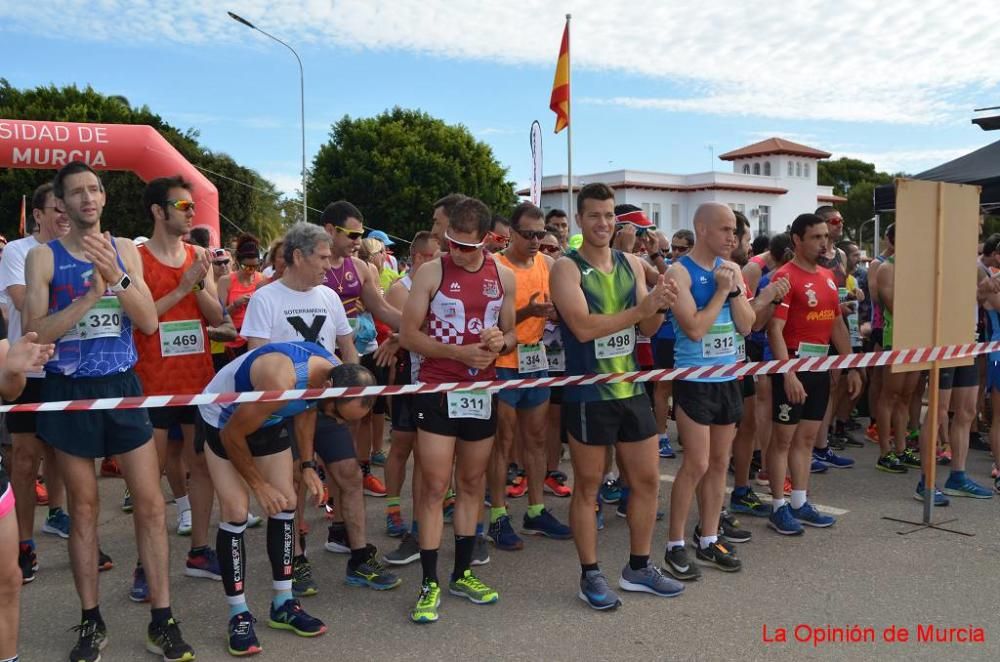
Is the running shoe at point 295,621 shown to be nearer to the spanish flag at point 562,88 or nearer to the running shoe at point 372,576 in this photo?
the running shoe at point 372,576

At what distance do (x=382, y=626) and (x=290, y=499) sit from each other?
0.81m

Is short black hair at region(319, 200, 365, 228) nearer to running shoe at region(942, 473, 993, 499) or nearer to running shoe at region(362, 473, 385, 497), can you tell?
A: running shoe at region(362, 473, 385, 497)

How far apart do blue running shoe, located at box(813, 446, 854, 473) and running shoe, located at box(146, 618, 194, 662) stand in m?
5.63

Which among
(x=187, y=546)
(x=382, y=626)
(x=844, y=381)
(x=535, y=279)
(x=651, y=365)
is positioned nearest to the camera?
(x=382, y=626)

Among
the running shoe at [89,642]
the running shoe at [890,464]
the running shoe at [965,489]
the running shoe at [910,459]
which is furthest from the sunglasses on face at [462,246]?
the running shoe at [910,459]

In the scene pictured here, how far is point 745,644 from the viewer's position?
→ 3.79 metres

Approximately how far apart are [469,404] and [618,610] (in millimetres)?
1292

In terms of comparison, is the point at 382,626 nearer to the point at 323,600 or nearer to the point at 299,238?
the point at 323,600

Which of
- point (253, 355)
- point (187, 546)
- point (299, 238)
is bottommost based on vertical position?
point (187, 546)

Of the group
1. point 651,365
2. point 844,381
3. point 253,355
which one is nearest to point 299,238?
point 253,355

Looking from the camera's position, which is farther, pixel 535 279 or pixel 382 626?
pixel 535 279

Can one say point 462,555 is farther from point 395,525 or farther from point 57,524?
point 57,524

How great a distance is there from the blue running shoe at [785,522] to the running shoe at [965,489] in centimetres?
173

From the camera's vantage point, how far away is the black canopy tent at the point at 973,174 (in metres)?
9.31
